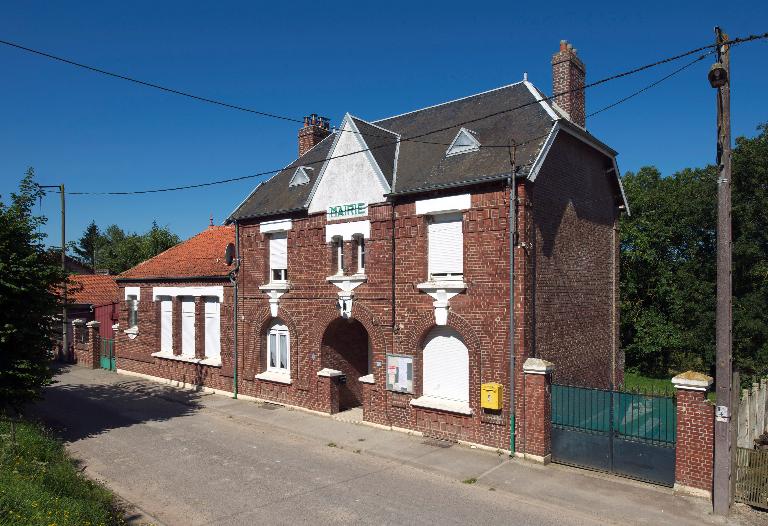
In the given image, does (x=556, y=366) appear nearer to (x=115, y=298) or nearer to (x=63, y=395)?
(x=63, y=395)

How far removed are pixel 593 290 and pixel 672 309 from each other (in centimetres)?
1688

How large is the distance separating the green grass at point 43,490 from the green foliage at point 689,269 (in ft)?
89.8

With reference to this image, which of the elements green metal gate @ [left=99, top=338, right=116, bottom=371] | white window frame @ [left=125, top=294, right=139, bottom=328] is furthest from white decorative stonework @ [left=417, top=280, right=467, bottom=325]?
green metal gate @ [left=99, top=338, right=116, bottom=371]

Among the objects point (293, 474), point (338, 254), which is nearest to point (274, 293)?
point (338, 254)

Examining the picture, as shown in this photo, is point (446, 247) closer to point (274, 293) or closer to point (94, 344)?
point (274, 293)

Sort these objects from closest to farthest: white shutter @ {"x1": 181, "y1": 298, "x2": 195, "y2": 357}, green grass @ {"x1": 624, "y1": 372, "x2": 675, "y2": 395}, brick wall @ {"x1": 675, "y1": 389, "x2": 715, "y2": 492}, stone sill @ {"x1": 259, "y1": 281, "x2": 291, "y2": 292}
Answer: brick wall @ {"x1": 675, "y1": 389, "x2": 715, "y2": 492}
stone sill @ {"x1": 259, "y1": 281, "x2": 291, "y2": 292}
white shutter @ {"x1": 181, "y1": 298, "x2": 195, "y2": 357}
green grass @ {"x1": 624, "y1": 372, "x2": 675, "y2": 395}

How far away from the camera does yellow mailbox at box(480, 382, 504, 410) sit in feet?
41.1

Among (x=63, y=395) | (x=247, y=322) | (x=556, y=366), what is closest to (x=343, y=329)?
(x=247, y=322)

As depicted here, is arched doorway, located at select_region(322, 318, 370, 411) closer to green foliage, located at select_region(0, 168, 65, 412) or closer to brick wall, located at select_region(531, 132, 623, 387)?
brick wall, located at select_region(531, 132, 623, 387)

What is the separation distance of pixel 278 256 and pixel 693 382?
1289 cm

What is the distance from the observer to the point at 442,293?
13828 millimetres

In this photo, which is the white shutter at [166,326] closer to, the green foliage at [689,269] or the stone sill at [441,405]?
the stone sill at [441,405]

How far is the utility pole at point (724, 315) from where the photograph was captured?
30.5 ft

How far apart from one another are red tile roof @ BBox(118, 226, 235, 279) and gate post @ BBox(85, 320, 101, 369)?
12.9 feet
